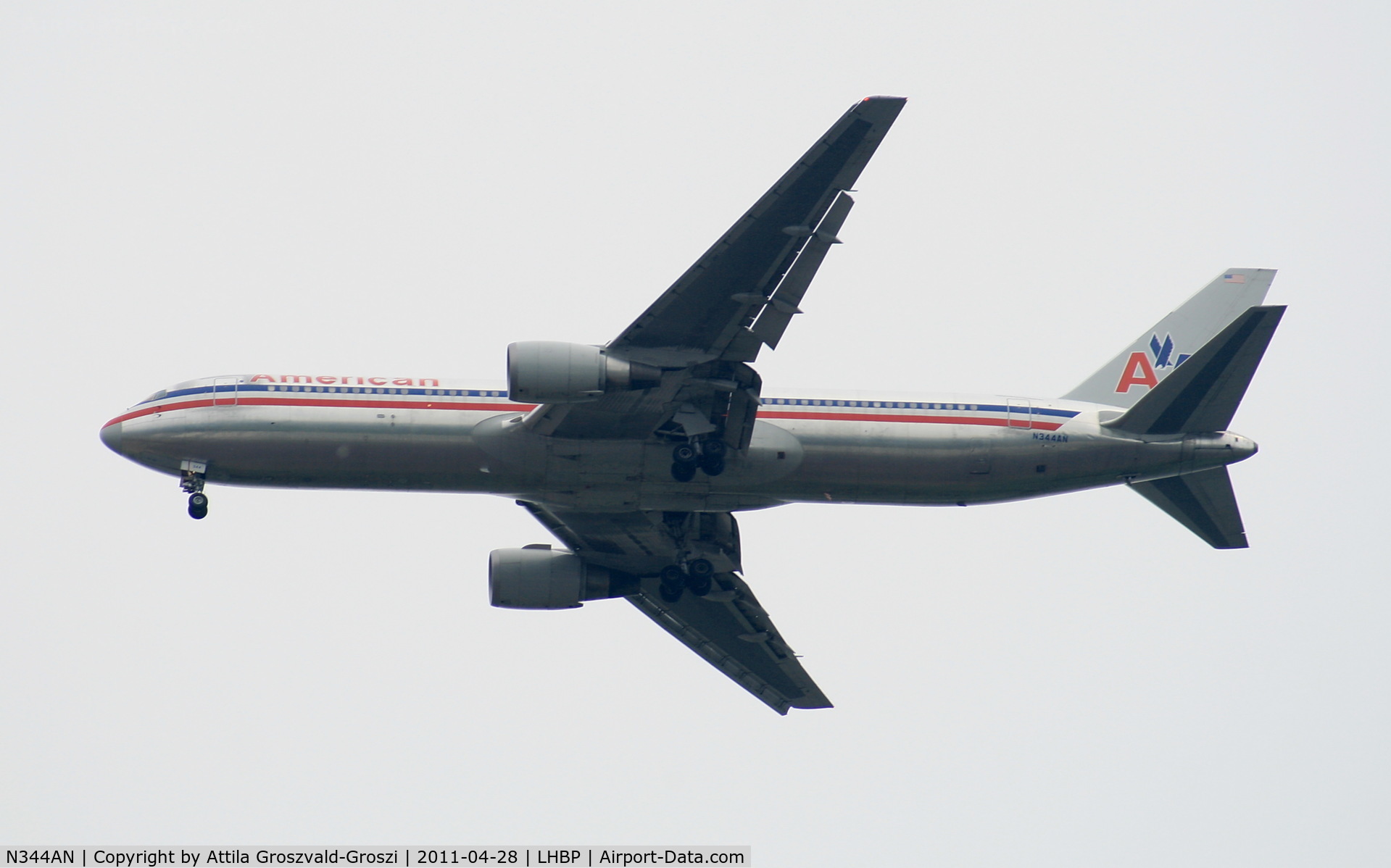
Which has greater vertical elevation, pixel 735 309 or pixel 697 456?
pixel 735 309

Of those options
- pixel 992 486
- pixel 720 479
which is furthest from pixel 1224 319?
pixel 720 479

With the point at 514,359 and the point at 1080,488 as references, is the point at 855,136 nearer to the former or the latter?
the point at 514,359

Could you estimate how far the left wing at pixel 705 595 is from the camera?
4800 cm

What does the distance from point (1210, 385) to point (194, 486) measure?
29039 millimetres

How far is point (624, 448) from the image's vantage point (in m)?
42.6

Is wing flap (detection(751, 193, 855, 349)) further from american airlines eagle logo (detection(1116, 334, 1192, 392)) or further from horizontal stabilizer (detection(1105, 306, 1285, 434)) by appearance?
american airlines eagle logo (detection(1116, 334, 1192, 392))

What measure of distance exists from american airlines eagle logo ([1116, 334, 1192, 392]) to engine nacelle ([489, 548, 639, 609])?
18.3 metres

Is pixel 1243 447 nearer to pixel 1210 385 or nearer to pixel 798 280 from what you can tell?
pixel 1210 385

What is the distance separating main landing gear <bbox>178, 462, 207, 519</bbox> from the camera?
43625mm

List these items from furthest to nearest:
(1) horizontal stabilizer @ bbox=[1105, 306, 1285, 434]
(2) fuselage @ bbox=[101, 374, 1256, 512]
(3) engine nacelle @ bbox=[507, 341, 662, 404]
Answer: (2) fuselage @ bbox=[101, 374, 1256, 512] → (1) horizontal stabilizer @ bbox=[1105, 306, 1285, 434] → (3) engine nacelle @ bbox=[507, 341, 662, 404]

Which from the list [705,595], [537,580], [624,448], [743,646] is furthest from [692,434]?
[743,646]

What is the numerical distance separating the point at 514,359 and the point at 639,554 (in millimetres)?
12405

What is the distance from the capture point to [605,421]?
41.7 m

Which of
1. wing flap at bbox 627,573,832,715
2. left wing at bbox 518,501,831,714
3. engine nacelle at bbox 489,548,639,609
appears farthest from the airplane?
wing flap at bbox 627,573,832,715
